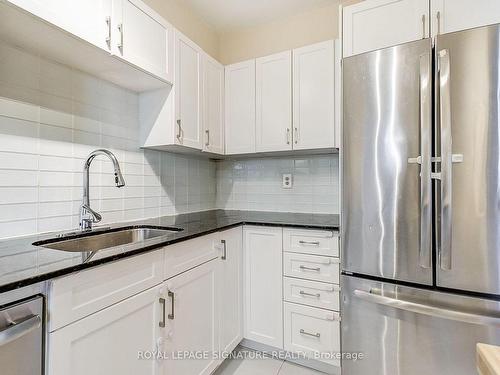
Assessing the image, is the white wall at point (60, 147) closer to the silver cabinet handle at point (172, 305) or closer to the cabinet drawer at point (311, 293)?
the silver cabinet handle at point (172, 305)

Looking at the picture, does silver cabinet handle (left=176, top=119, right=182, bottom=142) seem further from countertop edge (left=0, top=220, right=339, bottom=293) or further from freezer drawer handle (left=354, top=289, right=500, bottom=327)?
freezer drawer handle (left=354, top=289, right=500, bottom=327)

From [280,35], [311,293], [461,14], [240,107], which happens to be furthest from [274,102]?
[311,293]

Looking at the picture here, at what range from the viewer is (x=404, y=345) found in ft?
4.24

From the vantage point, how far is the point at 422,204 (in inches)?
48.3

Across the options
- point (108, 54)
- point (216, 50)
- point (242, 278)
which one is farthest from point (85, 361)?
point (216, 50)

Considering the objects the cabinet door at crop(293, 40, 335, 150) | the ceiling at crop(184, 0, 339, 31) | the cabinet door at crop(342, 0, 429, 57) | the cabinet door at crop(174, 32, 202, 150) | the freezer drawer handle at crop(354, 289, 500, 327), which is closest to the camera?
the freezer drawer handle at crop(354, 289, 500, 327)

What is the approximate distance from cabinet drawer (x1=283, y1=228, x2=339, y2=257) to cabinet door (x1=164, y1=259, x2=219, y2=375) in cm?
48

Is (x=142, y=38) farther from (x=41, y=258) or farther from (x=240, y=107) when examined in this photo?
(x=41, y=258)

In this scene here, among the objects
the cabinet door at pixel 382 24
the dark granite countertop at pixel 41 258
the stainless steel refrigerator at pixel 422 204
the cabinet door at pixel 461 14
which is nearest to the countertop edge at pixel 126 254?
the dark granite countertop at pixel 41 258

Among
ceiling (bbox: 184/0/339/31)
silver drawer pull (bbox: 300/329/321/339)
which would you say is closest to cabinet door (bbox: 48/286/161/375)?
silver drawer pull (bbox: 300/329/321/339)

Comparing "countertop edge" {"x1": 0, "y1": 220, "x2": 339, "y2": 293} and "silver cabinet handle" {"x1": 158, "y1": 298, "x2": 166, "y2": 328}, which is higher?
"countertop edge" {"x1": 0, "y1": 220, "x2": 339, "y2": 293}

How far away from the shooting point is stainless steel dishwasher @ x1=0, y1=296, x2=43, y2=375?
0.66m

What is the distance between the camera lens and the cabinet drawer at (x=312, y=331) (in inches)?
63.6

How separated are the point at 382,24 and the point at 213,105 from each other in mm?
1234
